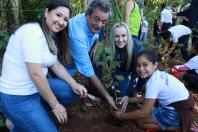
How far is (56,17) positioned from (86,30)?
706 mm

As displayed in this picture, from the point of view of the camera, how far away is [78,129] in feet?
10.5

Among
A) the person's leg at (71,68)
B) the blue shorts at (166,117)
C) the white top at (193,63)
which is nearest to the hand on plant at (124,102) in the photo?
the blue shorts at (166,117)

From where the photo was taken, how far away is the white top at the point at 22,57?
2.30m

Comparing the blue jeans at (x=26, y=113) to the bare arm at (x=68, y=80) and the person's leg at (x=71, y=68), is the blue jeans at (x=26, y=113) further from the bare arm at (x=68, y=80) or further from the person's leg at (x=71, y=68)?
the person's leg at (x=71, y=68)

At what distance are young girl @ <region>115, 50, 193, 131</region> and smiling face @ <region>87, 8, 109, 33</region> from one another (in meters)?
0.44

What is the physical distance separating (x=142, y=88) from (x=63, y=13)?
1491mm

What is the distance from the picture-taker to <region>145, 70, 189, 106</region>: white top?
2.91m

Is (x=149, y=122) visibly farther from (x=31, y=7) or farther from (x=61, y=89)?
(x=31, y=7)

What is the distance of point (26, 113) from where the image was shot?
2.40 m

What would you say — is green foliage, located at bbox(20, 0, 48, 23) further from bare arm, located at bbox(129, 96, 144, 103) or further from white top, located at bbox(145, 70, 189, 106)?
white top, located at bbox(145, 70, 189, 106)

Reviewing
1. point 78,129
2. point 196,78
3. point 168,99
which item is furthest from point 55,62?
point 196,78

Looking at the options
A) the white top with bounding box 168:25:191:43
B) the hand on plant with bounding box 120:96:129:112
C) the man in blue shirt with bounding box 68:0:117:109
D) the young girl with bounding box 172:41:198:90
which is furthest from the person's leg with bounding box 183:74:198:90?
the man in blue shirt with bounding box 68:0:117:109

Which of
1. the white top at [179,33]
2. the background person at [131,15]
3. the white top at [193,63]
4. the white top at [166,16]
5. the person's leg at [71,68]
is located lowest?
the white top at [193,63]

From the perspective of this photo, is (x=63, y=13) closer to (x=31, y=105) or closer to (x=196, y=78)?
(x=31, y=105)
